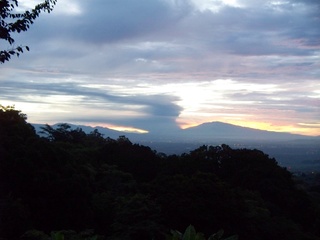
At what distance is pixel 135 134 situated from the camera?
18238 centimetres

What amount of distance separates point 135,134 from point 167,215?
165093 mm

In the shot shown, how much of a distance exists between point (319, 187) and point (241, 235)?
2935 centimetres

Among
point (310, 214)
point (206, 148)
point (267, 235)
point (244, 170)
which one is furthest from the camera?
point (206, 148)

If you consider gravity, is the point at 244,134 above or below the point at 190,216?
above

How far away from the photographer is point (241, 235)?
17.9m

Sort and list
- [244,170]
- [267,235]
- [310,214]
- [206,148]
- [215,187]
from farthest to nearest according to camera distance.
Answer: [206,148] < [244,170] < [310,214] < [267,235] < [215,187]

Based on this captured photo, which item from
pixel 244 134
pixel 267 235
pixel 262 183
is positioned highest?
pixel 244 134

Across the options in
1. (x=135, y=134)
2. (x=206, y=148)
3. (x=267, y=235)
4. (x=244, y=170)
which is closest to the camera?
(x=267, y=235)

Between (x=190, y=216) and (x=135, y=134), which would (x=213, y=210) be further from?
(x=135, y=134)

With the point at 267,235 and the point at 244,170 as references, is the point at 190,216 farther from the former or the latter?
the point at 244,170

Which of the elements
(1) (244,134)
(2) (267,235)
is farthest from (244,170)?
(1) (244,134)

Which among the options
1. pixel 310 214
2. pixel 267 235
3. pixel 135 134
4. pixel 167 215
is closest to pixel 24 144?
pixel 167 215

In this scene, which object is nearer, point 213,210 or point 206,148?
point 213,210

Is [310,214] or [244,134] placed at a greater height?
[244,134]
